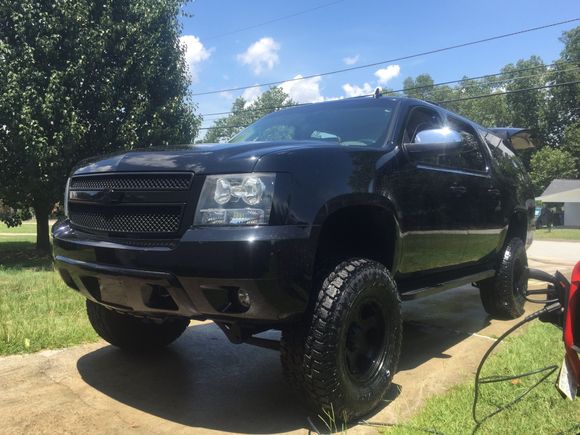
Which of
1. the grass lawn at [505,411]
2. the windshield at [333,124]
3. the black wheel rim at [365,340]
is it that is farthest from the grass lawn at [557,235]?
the black wheel rim at [365,340]

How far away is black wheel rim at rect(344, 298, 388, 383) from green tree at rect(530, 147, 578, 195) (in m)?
48.5

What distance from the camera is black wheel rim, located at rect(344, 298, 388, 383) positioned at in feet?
9.75

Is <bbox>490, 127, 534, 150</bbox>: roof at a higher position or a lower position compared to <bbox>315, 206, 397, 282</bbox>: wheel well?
higher

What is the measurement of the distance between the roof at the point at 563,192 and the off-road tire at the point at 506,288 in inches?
1269

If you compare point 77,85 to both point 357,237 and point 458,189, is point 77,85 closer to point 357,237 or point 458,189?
point 458,189

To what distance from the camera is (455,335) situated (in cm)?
483

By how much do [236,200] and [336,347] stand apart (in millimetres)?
919

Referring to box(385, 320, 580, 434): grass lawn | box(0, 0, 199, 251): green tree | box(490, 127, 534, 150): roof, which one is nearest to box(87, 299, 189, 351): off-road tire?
box(385, 320, 580, 434): grass lawn

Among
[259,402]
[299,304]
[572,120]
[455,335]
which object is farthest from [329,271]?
[572,120]

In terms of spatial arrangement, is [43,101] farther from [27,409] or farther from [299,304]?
[299,304]

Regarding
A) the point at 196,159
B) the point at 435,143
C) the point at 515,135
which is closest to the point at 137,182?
the point at 196,159

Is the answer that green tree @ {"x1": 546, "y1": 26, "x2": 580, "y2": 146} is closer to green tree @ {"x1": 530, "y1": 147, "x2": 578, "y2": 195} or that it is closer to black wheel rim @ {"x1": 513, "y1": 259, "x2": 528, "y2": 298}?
green tree @ {"x1": 530, "y1": 147, "x2": 578, "y2": 195}

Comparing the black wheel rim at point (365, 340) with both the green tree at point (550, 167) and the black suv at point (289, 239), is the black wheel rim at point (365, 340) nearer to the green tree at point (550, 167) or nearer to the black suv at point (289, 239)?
the black suv at point (289, 239)

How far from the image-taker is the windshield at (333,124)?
377cm
